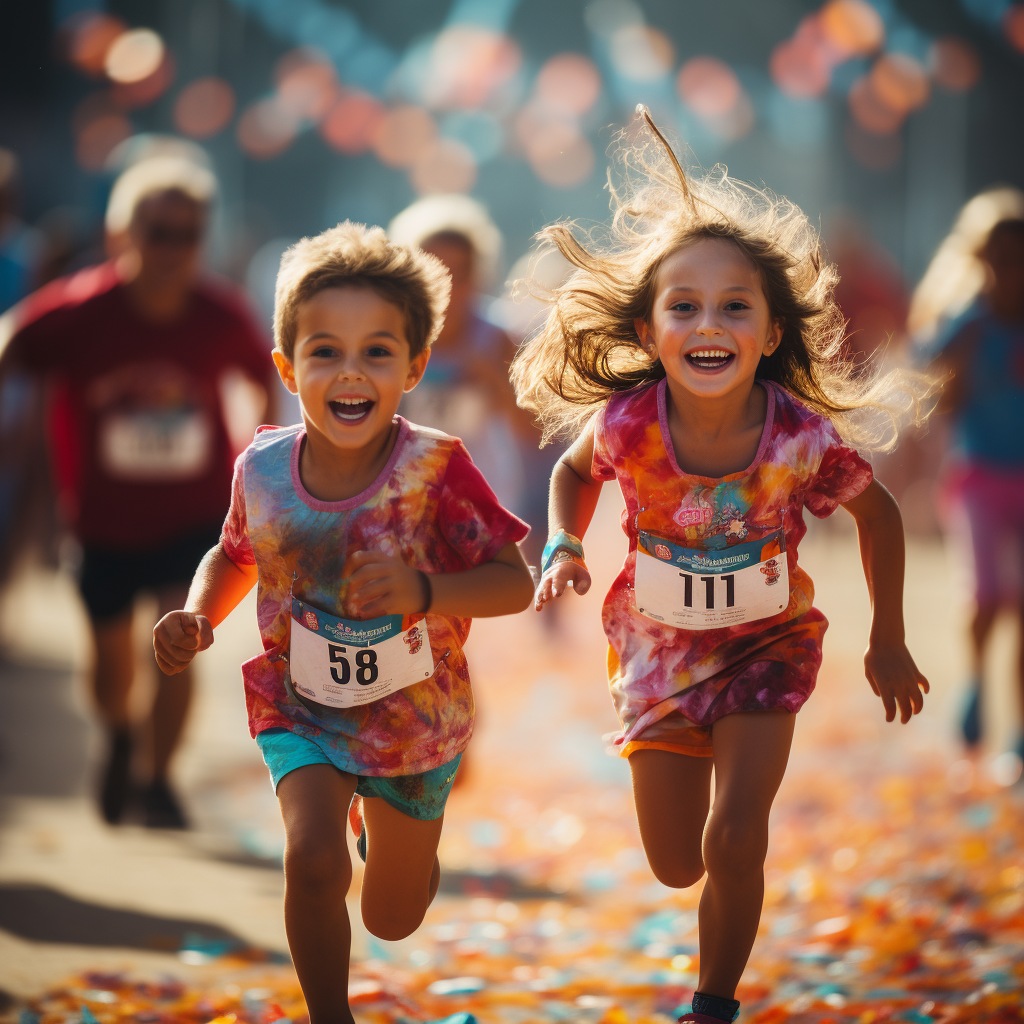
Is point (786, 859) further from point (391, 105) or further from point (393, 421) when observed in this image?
point (391, 105)

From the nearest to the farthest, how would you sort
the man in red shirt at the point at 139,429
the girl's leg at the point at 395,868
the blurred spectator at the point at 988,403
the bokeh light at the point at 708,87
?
the girl's leg at the point at 395,868 → the man in red shirt at the point at 139,429 → the blurred spectator at the point at 988,403 → the bokeh light at the point at 708,87

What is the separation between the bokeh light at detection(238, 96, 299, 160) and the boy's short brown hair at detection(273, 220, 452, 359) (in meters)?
28.1

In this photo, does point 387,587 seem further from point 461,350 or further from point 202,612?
point 461,350

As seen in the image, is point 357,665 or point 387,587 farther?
point 357,665

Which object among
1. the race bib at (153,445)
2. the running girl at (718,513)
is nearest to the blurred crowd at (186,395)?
the race bib at (153,445)

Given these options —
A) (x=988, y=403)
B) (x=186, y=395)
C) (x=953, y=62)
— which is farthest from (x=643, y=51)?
(x=186, y=395)

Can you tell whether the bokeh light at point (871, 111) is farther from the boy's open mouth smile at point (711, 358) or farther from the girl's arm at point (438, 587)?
the girl's arm at point (438, 587)

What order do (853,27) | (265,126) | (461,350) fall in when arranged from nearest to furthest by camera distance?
(461,350), (853,27), (265,126)

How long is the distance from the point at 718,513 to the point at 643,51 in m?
27.1

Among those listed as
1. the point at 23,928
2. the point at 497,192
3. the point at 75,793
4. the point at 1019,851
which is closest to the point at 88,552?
the point at 75,793

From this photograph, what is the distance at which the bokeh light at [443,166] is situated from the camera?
36031 millimetres

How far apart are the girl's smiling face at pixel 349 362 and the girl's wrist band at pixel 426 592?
0.35m

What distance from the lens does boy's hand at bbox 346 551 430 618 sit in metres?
2.69

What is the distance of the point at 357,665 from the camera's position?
2.92 metres
